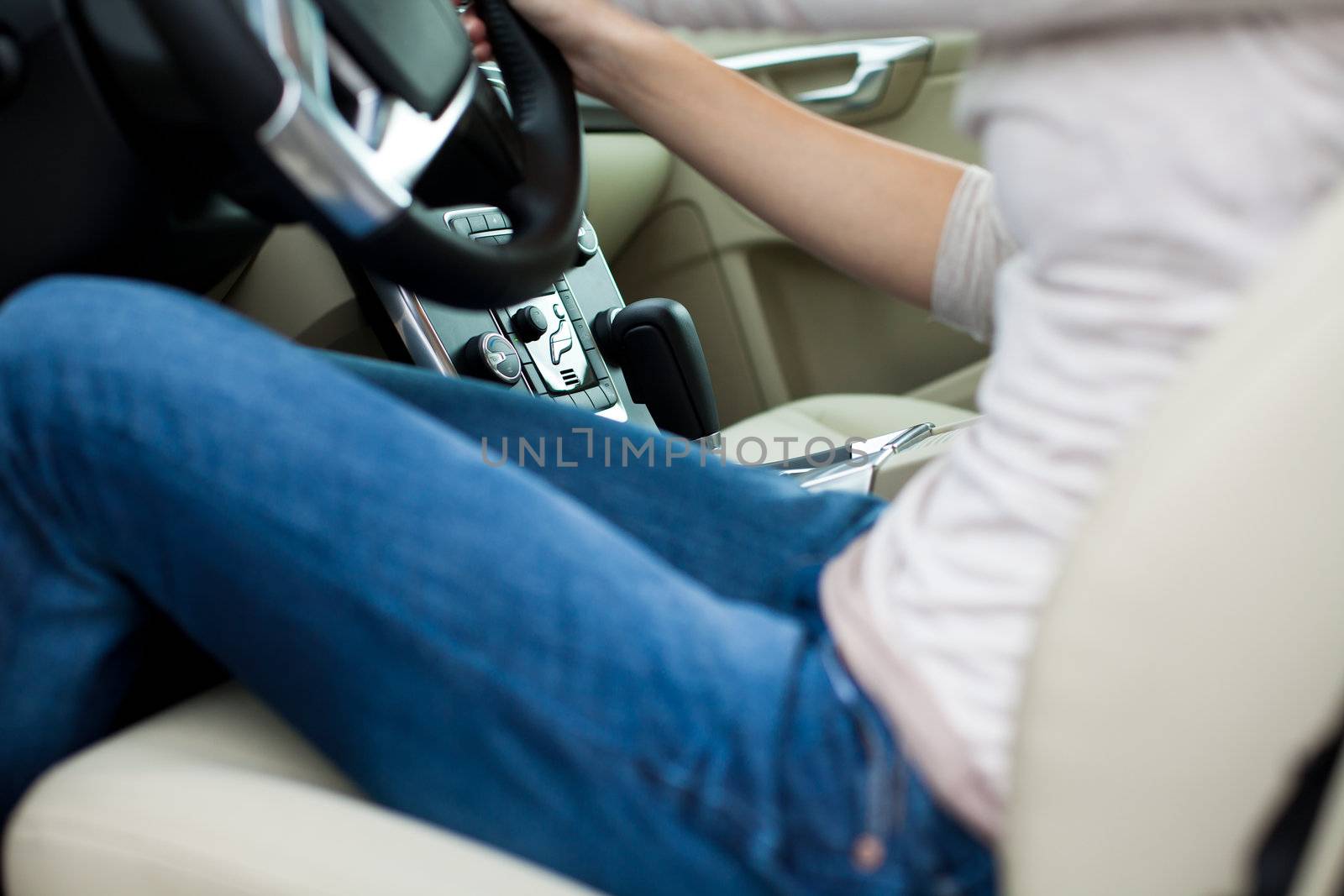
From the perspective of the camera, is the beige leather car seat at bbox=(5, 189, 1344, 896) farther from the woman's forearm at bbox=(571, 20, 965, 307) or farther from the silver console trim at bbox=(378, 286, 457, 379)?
the silver console trim at bbox=(378, 286, 457, 379)

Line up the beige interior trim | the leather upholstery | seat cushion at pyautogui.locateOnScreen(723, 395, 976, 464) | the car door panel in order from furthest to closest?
the beige interior trim, the car door panel, seat cushion at pyautogui.locateOnScreen(723, 395, 976, 464), the leather upholstery

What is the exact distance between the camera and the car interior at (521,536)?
37cm

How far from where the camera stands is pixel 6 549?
454 millimetres

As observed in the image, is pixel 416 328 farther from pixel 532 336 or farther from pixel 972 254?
pixel 972 254

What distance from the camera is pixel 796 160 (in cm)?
71

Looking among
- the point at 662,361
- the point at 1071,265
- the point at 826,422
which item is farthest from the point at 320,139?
the point at 826,422

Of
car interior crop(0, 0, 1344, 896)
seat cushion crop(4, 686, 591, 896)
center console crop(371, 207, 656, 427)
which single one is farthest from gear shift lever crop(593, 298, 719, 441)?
seat cushion crop(4, 686, 591, 896)

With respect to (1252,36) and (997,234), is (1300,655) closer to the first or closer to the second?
(1252,36)

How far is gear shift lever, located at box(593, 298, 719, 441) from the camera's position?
1191mm

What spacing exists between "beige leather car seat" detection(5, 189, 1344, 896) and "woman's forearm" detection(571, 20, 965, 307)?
13.7 inches

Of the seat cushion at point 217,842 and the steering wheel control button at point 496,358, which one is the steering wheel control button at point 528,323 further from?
the seat cushion at point 217,842

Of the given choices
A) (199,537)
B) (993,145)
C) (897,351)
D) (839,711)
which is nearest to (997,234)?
(993,145)

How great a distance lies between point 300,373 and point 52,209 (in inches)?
10.7

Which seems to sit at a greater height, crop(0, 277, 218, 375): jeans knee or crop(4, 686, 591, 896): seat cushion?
crop(0, 277, 218, 375): jeans knee
